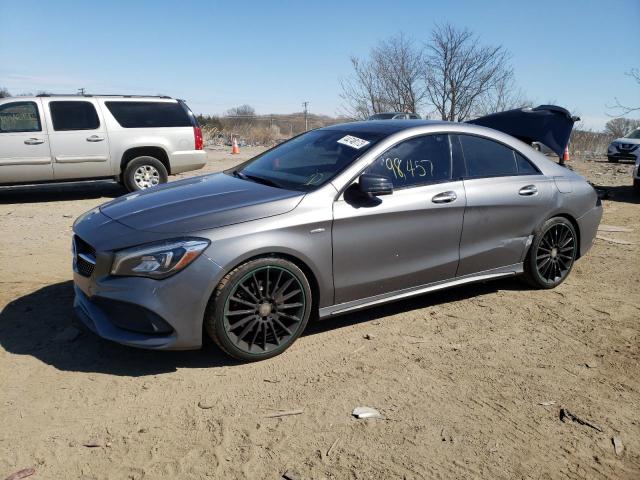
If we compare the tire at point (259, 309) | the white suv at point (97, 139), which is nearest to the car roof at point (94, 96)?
the white suv at point (97, 139)

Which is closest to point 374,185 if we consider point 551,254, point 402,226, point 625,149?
point 402,226

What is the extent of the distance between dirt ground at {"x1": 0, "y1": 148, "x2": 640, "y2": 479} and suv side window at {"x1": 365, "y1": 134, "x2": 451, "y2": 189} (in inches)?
45.5

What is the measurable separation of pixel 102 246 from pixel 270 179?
4.68 feet

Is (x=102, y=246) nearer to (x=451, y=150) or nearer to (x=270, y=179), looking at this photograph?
(x=270, y=179)

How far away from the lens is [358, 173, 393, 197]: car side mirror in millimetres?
3775

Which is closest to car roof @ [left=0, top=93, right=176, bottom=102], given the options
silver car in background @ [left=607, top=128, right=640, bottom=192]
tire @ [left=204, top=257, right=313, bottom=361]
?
tire @ [left=204, top=257, right=313, bottom=361]

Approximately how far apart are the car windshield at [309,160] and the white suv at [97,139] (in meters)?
6.09

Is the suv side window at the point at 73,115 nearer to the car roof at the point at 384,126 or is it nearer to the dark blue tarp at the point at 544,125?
the car roof at the point at 384,126

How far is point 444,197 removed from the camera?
14.0 feet

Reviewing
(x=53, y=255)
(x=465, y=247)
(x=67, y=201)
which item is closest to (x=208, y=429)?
(x=465, y=247)

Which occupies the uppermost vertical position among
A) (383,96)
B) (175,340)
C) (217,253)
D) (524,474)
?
(383,96)

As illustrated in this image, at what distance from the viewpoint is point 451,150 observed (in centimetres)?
448

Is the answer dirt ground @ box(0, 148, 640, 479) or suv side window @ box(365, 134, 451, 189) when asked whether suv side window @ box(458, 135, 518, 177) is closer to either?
suv side window @ box(365, 134, 451, 189)

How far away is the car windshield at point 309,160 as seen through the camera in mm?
4039
